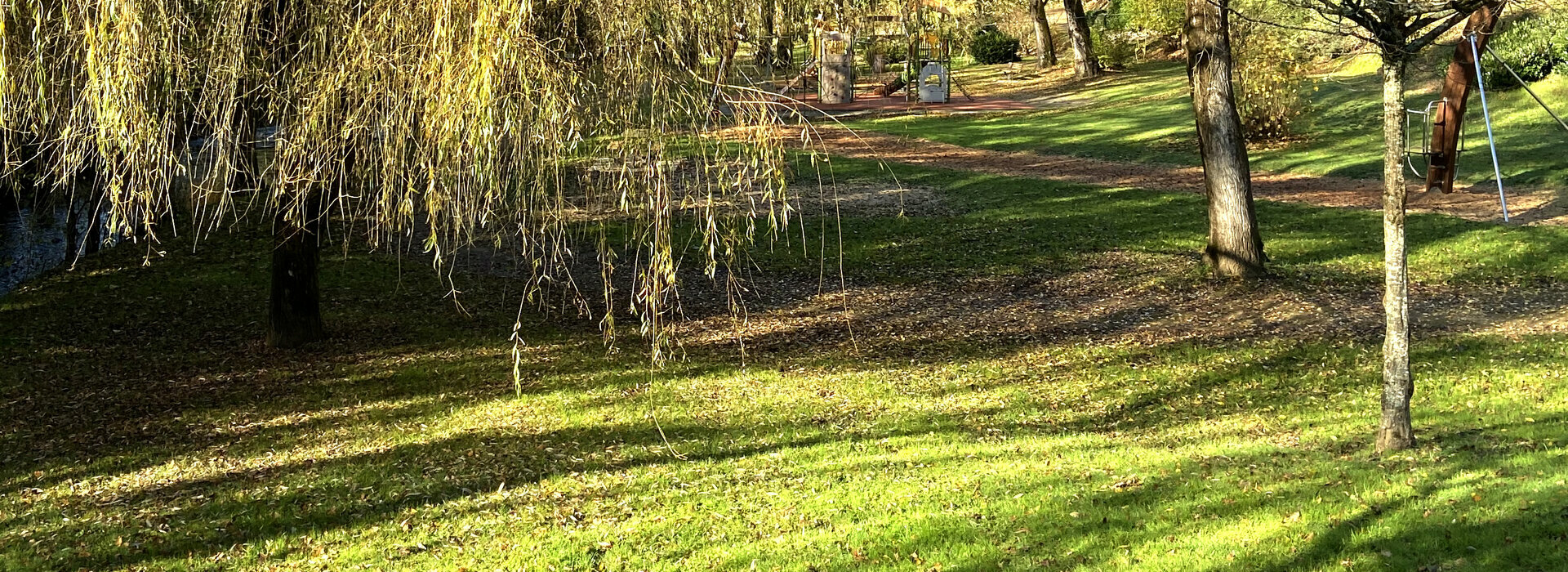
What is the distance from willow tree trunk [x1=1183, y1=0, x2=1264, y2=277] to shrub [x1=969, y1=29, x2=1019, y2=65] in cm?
3097

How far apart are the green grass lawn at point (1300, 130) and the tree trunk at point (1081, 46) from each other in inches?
120

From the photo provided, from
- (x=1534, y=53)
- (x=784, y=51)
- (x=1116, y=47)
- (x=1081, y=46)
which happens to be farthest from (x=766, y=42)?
(x=1116, y=47)

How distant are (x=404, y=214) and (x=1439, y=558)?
455cm

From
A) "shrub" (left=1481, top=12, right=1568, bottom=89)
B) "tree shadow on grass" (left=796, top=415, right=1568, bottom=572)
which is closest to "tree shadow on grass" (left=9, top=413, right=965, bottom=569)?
"tree shadow on grass" (left=796, top=415, right=1568, bottom=572)

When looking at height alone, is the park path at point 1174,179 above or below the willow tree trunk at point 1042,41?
below

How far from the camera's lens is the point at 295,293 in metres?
9.57

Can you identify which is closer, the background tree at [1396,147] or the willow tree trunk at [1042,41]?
the background tree at [1396,147]

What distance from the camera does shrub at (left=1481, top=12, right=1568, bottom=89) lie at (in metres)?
21.0

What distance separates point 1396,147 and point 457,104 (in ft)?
15.0

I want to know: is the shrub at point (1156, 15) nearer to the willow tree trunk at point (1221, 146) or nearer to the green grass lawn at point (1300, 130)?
the green grass lawn at point (1300, 130)

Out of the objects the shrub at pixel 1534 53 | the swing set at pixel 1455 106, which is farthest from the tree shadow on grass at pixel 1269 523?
the shrub at pixel 1534 53

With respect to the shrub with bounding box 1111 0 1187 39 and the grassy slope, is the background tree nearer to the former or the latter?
the grassy slope

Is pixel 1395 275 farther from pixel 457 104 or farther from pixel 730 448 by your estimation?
pixel 457 104

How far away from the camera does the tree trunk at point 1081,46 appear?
1361 inches
